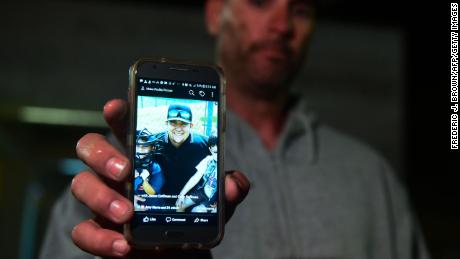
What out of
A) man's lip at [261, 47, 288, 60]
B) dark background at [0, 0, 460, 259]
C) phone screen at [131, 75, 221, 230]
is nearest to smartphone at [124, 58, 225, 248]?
phone screen at [131, 75, 221, 230]

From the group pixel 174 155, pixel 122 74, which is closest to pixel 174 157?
pixel 174 155

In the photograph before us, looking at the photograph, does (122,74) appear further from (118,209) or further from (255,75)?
(118,209)

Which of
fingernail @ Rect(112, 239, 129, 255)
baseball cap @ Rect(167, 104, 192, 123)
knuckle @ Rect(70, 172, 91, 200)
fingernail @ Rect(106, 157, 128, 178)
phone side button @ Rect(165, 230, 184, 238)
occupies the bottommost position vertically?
fingernail @ Rect(112, 239, 129, 255)

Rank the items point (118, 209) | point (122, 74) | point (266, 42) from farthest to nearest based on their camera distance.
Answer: point (122, 74) → point (266, 42) → point (118, 209)

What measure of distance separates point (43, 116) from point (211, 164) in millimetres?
1677

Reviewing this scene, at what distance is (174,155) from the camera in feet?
1.51

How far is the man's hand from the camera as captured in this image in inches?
17.2

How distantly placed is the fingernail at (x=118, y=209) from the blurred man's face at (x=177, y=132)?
0.07 meters

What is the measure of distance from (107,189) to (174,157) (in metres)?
0.06

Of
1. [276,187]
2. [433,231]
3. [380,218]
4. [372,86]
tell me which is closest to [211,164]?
[276,187]

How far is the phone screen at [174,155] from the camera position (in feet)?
1.48

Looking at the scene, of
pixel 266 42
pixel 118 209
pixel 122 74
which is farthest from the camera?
pixel 122 74

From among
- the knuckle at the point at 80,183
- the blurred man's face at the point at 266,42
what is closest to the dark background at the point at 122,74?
the blurred man's face at the point at 266,42

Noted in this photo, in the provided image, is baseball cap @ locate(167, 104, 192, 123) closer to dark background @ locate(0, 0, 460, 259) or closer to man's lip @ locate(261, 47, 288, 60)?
man's lip @ locate(261, 47, 288, 60)
